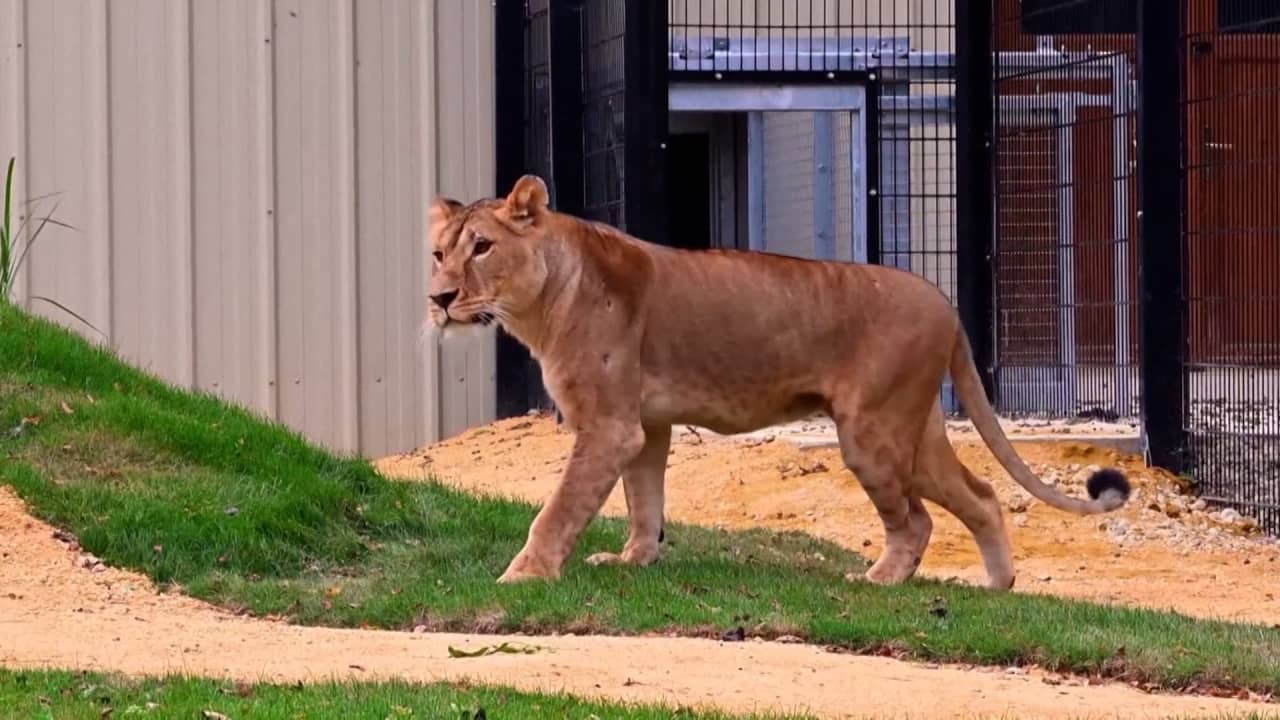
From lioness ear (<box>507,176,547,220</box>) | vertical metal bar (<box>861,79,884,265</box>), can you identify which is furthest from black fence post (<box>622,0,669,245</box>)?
lioness ear (<box>507,176,547,220</box>)

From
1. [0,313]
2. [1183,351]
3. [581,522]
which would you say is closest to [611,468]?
[581,522]

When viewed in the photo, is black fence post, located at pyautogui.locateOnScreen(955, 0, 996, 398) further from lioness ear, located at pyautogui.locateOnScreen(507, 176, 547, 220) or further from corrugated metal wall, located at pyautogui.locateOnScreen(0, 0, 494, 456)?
lioness ear, located at pyautogui.locateOnScreen(507, 176, 547, 220)

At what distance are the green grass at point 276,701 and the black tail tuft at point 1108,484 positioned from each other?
3.74 meters

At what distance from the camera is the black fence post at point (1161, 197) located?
41.7 feet

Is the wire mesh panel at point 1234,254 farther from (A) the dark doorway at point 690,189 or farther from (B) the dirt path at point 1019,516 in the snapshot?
(A) the dark doorway at point 690,189

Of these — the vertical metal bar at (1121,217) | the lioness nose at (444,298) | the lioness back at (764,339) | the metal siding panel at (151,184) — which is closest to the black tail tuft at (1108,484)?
the lioness back at (764,339)

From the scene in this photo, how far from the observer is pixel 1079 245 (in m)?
14.1

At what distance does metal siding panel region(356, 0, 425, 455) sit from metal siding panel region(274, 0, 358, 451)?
113 millimetres

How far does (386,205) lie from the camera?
15367mm

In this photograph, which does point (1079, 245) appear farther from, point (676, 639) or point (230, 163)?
point (676, 639)

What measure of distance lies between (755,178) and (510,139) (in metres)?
3.10

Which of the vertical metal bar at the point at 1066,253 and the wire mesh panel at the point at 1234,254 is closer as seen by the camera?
the wire mesh panel at the point at 1234,254

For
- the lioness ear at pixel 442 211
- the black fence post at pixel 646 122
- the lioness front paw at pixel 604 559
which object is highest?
the black fence post at pixel 646 122

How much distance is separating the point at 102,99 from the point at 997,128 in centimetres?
592
